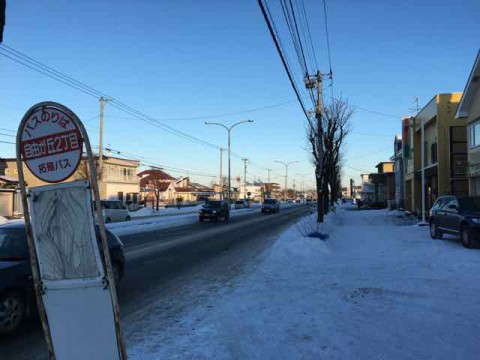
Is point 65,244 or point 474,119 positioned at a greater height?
point 474,119

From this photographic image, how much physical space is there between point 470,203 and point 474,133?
8.55 metres

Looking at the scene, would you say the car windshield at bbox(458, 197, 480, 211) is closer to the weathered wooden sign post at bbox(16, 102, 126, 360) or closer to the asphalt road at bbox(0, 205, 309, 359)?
the asphalt road at bbox(0, 205, 309, 359)

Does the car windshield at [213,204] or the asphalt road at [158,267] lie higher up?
the car windshield at [213,204]

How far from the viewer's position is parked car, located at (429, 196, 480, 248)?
13620 millimetres

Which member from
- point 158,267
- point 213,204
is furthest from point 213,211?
point 158,267

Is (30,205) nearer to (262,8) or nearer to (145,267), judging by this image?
(262,8)

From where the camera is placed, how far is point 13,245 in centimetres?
684

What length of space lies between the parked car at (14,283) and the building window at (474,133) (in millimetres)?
20428

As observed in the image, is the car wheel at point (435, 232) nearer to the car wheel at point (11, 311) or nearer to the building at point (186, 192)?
the car wheel at point (11, 311)

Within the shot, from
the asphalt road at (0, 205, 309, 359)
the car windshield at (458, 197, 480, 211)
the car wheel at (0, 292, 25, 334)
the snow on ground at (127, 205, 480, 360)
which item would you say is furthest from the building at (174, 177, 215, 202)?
the car wheel at (0, 292, 25, 334)

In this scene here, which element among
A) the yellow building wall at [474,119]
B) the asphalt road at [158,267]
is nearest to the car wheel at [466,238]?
the asphalt road at [158,267]

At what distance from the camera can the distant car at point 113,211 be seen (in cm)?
3256

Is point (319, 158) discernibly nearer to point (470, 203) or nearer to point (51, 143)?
point (470, 203)

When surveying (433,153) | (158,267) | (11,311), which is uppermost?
(433,153)
